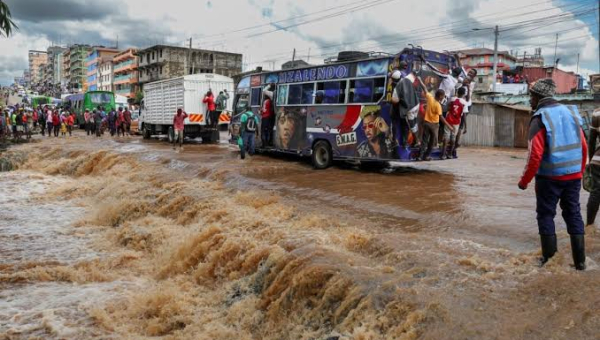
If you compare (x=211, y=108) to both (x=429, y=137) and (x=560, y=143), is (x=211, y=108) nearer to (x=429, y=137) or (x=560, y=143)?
(x=429, y=137)

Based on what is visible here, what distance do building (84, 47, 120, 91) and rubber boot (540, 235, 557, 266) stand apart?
358ft

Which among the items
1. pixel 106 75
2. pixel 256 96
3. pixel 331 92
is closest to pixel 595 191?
pixel 331 92

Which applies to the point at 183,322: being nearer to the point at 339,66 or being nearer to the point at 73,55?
the point at 339,66

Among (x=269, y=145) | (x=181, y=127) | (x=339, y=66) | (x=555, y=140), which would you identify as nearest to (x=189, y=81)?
(x=181, y=127)

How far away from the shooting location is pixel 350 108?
38.6ft

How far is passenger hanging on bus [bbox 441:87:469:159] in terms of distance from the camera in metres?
11.3

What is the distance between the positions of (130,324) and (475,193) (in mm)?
6631

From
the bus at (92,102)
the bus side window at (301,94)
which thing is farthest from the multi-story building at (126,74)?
the bus side window at (301,94)

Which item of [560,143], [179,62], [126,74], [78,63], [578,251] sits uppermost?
[78,63]

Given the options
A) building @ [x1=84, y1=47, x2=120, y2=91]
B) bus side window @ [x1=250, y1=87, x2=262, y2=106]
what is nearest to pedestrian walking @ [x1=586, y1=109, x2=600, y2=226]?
bus side window @ [x1=250, y1=87, x2=262, y2=106]

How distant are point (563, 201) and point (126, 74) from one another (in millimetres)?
91079

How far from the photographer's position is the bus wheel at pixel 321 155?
1263 cm

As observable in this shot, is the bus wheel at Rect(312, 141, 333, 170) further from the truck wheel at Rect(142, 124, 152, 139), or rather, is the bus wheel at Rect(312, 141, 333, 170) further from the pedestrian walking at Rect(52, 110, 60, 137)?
the pedestrian walking at Rect(52, 110, 60, 137)

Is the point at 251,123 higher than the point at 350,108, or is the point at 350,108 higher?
the point at 350,108
